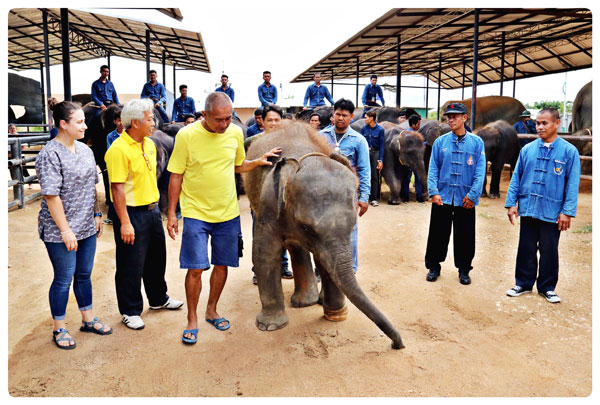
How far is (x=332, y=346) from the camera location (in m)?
3.79

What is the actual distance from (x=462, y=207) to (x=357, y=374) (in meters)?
2.84

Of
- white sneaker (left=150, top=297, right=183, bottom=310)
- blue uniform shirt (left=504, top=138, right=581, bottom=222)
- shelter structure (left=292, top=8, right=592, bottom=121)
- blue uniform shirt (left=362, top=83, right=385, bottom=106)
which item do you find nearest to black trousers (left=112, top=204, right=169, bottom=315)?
white sneaker (left=150, top=297, right=183, bottom=310)

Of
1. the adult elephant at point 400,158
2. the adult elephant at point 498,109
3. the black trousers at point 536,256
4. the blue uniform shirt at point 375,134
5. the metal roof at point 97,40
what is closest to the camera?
the black trousers at point 536,256

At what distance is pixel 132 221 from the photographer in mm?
Result: 4016

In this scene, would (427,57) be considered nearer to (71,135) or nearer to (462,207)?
(462,207)

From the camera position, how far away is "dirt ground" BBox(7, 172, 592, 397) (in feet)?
10.4

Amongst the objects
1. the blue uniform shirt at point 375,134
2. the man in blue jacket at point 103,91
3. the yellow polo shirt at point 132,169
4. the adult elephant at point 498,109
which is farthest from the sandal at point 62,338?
the adult elephant at point 498,109

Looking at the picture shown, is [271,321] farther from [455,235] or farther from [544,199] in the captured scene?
[544,199]

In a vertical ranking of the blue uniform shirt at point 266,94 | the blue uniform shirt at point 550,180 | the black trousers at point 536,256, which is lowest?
the black trousers at point 536,256

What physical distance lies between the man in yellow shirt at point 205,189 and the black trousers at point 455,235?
2.54 m

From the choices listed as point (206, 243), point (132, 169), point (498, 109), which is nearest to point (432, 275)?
point (206, 243)

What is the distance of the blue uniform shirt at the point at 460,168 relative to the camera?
17.4 ft

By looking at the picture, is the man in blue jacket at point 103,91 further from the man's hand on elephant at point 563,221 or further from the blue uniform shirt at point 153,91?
the man's hand on elephant at point 563,221

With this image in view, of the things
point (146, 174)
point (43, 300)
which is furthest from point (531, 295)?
point (43, 300)
